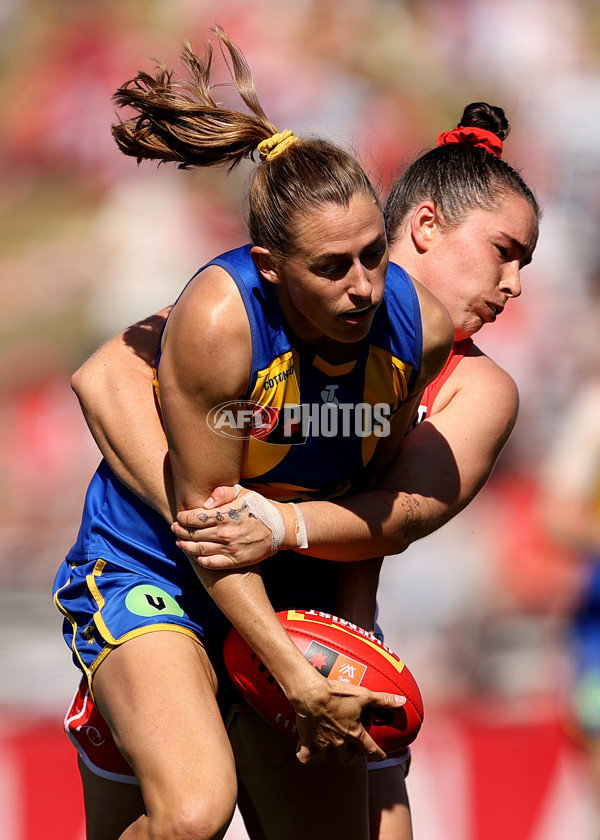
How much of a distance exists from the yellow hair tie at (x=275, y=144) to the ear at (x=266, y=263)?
0.69 ft

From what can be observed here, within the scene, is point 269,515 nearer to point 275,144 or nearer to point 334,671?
point 334,671

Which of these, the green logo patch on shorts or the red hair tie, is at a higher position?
the red hair tie

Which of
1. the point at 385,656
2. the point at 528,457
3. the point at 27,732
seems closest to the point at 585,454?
the point at 528,457

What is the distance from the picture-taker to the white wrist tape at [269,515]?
2338 millimetres

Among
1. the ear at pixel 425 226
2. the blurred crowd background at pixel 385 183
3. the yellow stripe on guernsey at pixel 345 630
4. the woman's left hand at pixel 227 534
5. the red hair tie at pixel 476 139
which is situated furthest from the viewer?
the blurred crowd background at pixel 385 183

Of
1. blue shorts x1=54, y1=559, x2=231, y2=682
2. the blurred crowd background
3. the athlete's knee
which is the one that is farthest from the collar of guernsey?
the blurred crowd background

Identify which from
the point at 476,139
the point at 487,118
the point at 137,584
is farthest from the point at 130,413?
the point at 487,118

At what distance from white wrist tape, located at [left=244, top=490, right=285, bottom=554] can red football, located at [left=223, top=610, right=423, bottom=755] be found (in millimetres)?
234

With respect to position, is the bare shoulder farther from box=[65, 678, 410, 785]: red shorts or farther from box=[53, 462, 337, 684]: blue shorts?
box=[65, 678, 410, 785]: red shorts

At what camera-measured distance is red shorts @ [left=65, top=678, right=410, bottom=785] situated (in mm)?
2746

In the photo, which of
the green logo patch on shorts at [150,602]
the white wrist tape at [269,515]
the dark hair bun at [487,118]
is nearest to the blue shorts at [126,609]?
the green logo patch on shorts at [150,602]

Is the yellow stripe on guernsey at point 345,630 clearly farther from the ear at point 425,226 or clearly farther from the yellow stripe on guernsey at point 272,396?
the ear at point 425,226

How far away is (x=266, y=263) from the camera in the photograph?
2.27 m

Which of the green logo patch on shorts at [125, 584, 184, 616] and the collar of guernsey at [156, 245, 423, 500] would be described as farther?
the green logo patch on shorts at [125, 584, 184, 616]
